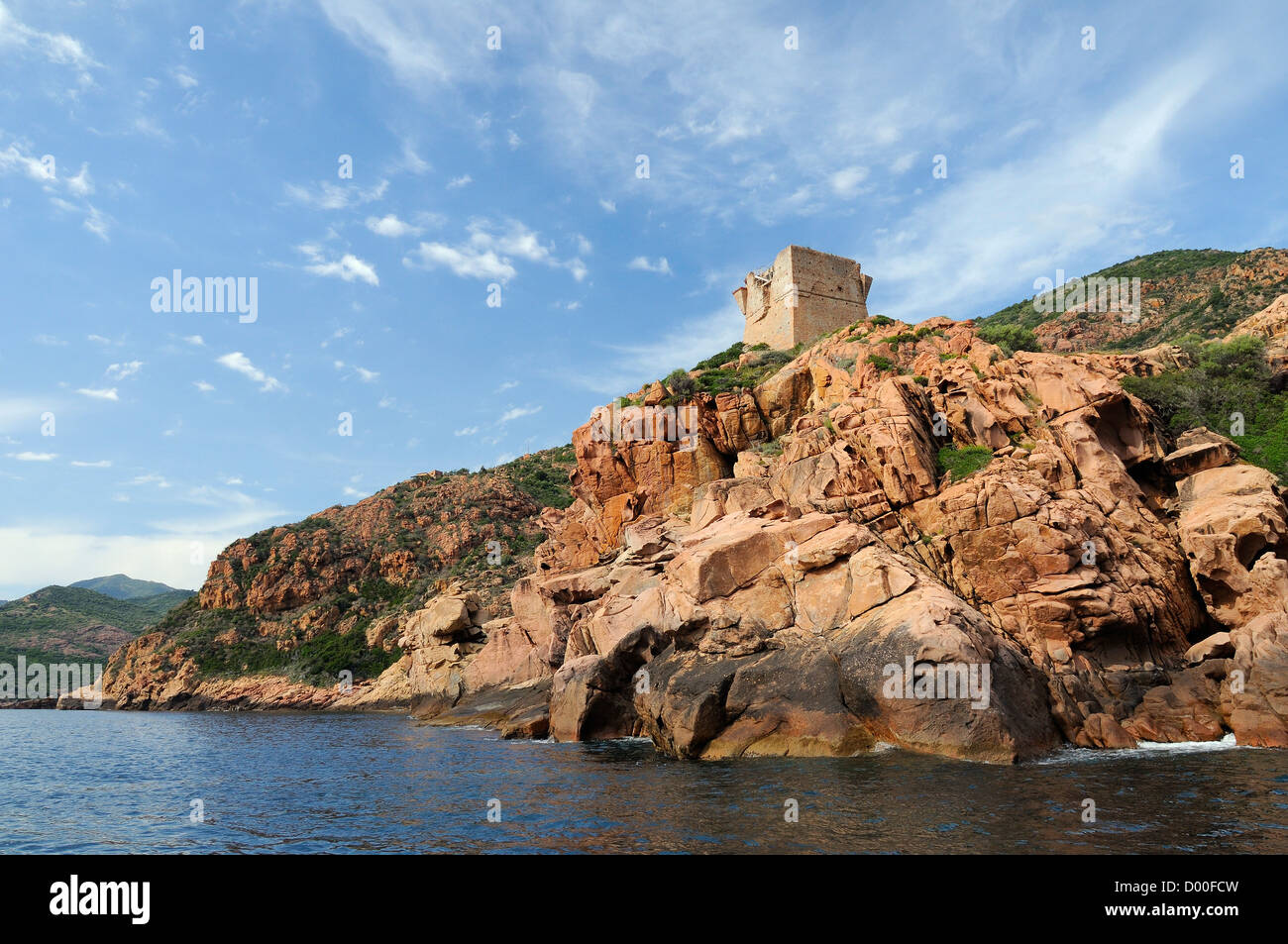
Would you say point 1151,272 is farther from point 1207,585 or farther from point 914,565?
point 914,565

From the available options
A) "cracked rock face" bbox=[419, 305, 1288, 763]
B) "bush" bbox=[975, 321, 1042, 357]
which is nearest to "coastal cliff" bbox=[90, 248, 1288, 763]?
"cracked rock face" bbox=[419, 305, 1288, 763]

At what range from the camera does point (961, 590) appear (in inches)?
1022

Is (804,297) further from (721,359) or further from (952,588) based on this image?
(952,588)

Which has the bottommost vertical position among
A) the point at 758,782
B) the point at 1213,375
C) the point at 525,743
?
the point at 525,743

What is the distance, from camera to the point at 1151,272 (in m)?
89.7

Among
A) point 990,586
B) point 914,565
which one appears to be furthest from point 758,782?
point 990,586

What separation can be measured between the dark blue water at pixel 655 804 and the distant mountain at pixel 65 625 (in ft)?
310

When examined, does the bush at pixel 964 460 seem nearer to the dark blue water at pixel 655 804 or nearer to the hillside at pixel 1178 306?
the dark blue water at pixel 655 804

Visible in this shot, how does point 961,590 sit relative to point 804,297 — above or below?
below

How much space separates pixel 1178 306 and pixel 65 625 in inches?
6003

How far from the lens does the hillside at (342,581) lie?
7156 cm

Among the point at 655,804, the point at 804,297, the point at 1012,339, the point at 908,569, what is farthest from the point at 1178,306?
the point at 655,804

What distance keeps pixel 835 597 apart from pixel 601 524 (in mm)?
22417

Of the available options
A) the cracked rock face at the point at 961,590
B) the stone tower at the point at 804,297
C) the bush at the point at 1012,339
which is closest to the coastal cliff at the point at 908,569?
the cracked rock face at the point at 961,590
